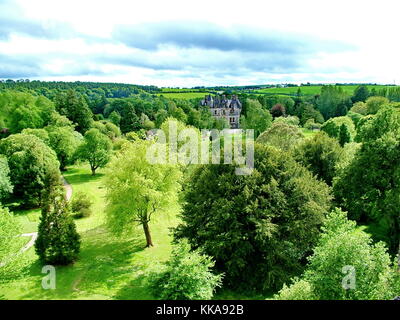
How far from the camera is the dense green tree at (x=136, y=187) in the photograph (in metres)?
24.7

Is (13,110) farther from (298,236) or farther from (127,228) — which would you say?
(298,236)

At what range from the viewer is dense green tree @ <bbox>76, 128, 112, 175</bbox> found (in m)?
50.8

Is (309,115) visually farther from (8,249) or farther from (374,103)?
(8,249)

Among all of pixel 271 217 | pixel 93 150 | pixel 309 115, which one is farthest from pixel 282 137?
pixel 309 115

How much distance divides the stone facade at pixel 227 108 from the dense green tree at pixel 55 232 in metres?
80.7

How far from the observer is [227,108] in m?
101

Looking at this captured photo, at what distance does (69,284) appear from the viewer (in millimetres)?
20953

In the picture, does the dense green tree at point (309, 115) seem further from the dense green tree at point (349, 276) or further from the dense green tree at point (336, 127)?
the dense green tree at point (349, 276)

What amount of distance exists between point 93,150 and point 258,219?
3805cm

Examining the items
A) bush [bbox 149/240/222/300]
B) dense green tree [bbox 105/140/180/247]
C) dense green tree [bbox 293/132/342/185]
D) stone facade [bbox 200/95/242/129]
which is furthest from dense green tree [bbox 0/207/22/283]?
stone facade [bbox 200/95/242/129]

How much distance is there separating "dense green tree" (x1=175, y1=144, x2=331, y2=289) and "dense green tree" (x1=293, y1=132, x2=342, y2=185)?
1069 cm

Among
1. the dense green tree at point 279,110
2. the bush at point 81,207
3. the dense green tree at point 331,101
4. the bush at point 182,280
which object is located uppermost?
the dense green tree at point 331,101

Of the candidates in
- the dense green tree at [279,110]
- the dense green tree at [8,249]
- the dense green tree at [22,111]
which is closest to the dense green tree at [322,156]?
the dense green tree at [8,249]
